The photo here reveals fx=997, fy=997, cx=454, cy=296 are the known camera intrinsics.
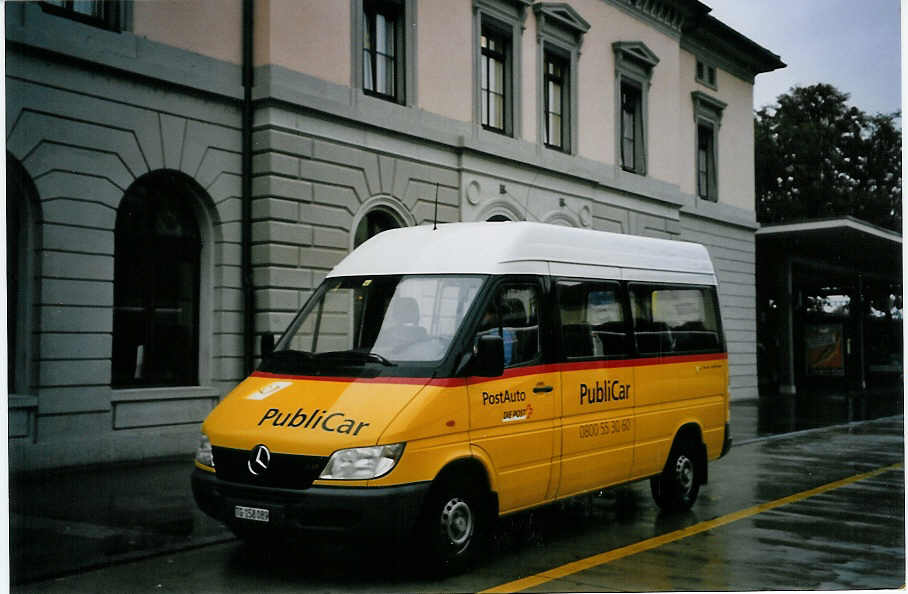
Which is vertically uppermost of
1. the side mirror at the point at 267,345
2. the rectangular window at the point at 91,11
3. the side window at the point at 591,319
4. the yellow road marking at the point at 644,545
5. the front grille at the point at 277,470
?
the rectangular window at the point at 91,11

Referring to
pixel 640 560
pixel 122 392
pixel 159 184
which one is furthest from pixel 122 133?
pixel 640 560

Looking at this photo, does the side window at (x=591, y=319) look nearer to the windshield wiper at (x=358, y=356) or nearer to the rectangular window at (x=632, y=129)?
the windshield wiper at (x=358, y=356)

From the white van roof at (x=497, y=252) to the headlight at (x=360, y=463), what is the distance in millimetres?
1700

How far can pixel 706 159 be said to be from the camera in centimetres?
2002

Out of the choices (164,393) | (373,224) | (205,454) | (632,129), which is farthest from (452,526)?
(632,129)

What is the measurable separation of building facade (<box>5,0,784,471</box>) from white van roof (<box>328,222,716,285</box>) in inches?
49.0

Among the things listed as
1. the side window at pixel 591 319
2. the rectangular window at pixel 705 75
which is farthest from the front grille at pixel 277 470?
the rectangular window at pixel 705 75

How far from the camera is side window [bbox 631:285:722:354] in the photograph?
8.83 metres

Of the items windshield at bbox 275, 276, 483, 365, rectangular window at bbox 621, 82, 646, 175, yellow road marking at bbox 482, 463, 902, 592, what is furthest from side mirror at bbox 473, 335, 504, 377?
rectangular window at bbox 621, 82, 646, 175

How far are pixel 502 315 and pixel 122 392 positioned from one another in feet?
19.7

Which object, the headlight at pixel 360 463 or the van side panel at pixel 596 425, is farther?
the van side panel at pixel 596 425

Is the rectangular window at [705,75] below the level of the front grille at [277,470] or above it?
above

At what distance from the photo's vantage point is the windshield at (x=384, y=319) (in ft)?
22.8

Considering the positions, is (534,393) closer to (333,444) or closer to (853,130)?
(333,444)
